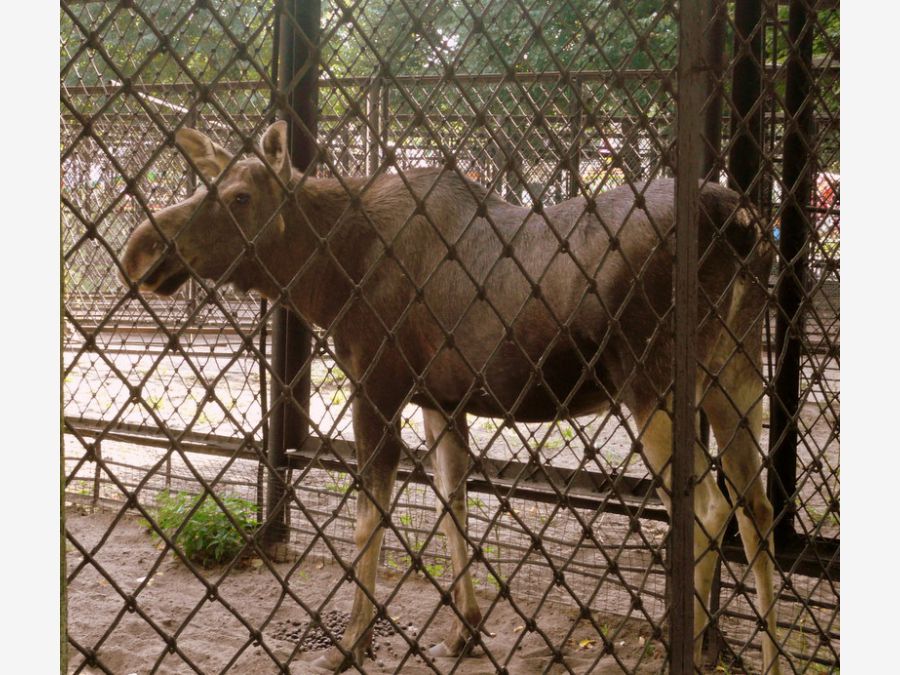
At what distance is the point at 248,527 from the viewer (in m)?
5.86

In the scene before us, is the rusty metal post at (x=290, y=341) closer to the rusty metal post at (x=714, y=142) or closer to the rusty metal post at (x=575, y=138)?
the rusty metal post at (x=575, y=138)

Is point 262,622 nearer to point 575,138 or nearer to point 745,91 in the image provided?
point 575,138

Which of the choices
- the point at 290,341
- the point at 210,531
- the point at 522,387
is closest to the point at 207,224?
the point at 522,387

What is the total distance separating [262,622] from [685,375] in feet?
9.15

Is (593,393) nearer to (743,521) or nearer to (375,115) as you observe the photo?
(743,521)

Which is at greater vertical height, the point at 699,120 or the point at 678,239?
the point at 699,120

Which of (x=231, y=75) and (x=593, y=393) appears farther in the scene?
(x=231, y=75)

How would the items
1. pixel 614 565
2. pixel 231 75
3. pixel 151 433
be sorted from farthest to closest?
1. pixel 231 75
2. pixel 151 433
3. pixel 614 565

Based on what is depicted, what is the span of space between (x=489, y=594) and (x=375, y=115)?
3176 mm

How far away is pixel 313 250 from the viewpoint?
15.1 feet

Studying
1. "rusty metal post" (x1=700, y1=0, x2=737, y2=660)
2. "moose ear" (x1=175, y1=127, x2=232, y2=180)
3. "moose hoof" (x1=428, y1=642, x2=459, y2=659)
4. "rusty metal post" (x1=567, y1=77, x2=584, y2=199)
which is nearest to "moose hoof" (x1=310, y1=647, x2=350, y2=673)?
"moose hoof" (x1=428, y1=642, x2=459, y2=659)

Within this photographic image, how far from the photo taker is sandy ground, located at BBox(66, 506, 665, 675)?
4.36 m

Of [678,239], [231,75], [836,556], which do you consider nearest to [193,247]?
[678,239]

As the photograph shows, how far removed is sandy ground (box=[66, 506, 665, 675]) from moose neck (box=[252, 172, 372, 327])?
4.54 feet
